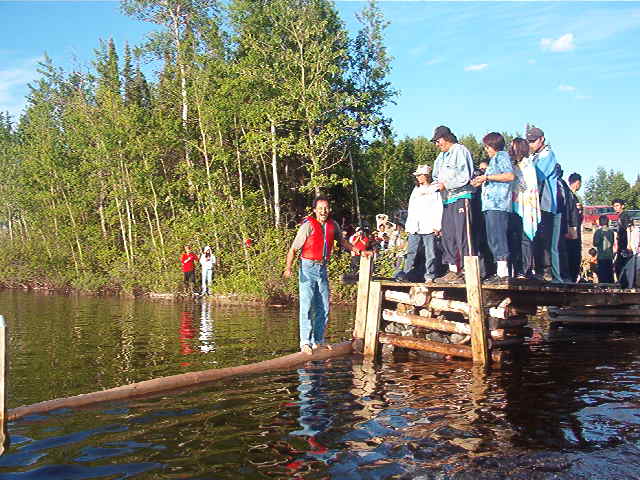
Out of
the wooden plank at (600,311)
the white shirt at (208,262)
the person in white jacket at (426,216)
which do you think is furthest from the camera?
the white shirt at (208,262)

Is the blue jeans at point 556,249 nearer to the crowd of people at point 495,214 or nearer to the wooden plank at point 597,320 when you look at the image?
the crowd of people at point 495,214

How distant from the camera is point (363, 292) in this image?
10055 millimetres

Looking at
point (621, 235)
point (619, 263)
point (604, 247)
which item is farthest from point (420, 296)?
point (619, 263)

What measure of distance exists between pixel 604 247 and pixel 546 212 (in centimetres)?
489

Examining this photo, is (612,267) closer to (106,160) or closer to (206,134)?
(206,134)

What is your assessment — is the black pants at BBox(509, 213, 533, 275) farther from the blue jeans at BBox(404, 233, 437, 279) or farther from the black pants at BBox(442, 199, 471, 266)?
the blue jeans at BBox(404, 233, 437, 279)

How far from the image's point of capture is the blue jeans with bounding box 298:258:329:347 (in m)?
8.95

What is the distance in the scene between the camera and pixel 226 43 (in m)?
27.4

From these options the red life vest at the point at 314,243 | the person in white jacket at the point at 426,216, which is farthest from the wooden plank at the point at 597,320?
the red life vest at the point at 314,243

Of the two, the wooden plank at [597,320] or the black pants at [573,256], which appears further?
the wooden plank at [597,320]

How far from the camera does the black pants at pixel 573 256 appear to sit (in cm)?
1127

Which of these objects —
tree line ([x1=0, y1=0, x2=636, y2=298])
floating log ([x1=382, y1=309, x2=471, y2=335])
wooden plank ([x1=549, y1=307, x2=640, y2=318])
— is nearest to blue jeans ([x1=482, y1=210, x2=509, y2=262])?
floating log ([x1=382, y1=309, x2=471, y2=335])

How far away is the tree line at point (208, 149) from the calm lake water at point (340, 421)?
1314cm

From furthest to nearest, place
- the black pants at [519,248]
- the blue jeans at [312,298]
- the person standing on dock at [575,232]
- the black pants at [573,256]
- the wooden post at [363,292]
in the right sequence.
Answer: the black pants at [573,256]
the person standing on dock at [575,232]
the wooden post at [363,292]
the black pants at [519,248]
the blue jeans at [312,298]
